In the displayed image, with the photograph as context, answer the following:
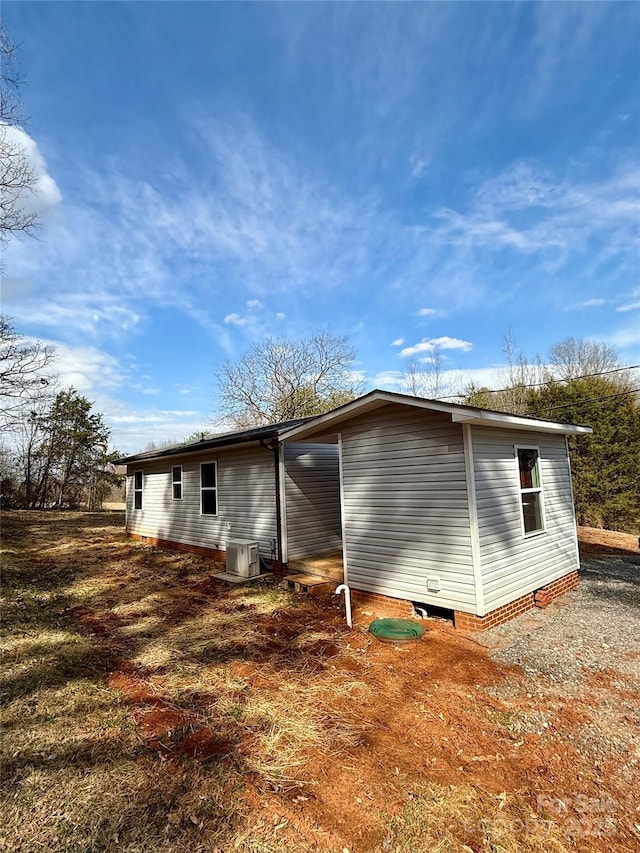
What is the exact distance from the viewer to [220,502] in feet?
31.5

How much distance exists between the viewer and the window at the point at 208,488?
389 inches

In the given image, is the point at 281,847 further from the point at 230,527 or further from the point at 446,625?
Result: the point at 230,527

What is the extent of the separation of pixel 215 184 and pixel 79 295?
519 cm

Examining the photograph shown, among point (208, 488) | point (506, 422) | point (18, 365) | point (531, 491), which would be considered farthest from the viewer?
point (18, 365)

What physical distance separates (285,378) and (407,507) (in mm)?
20911

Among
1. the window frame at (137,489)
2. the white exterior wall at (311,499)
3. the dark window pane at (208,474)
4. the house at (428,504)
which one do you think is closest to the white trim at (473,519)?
the house at (428,504)

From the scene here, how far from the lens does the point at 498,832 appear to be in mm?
2119

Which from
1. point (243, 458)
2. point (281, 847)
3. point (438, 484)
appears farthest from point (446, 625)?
point (243, 458)

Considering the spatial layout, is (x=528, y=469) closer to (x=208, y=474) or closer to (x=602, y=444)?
(x=208, y=474)

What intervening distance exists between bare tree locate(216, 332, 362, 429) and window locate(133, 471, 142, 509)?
12.5m

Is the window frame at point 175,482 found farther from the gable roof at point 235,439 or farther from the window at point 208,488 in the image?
the window at point 208,488

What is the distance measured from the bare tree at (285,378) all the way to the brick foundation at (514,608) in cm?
1897

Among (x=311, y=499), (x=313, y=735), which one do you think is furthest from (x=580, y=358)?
A: (x=313, y=735)

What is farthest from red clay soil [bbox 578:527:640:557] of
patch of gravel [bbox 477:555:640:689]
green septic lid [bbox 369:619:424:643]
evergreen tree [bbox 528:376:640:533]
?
green septic lid [bbox 369:619:424:643]
